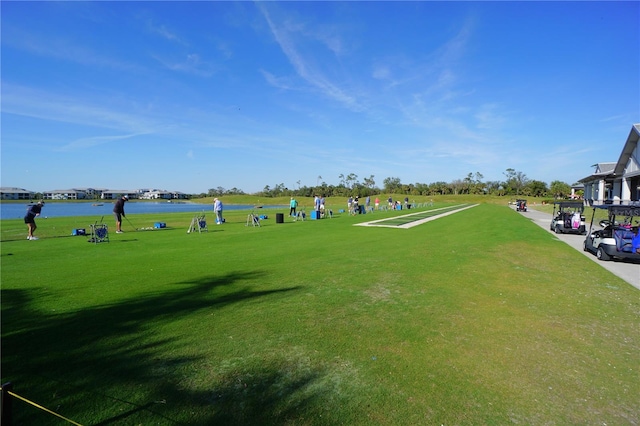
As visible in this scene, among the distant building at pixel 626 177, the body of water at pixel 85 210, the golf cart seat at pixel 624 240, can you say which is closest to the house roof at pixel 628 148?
the distant building at pixel 626 177

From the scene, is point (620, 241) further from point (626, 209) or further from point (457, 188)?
point (457, 188)

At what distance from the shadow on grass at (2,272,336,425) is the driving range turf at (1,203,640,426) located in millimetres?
22

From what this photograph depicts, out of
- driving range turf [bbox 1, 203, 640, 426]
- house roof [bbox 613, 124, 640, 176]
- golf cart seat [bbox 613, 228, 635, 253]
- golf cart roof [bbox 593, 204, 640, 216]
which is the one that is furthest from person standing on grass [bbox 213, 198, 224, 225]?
house roof [bbox 613, 124, 640, 176]

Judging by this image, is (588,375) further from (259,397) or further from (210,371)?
(210,371)

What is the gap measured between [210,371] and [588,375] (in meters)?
4.52

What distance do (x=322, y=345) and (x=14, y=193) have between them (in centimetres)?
18929

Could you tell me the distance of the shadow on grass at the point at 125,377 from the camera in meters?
3.28

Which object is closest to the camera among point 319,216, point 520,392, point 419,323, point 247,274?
point 520,392

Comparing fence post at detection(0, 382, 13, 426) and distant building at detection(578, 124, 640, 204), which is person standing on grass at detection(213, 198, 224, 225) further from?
distant building at detection(578, 124, 640, 204)

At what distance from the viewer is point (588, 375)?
4.04m

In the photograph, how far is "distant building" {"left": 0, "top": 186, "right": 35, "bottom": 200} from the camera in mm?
136988

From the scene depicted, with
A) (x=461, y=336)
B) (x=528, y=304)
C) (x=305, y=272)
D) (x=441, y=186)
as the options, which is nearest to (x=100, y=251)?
(x=305, y=272)

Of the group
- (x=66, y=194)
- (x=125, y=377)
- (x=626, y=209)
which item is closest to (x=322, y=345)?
(x=125, y=377)

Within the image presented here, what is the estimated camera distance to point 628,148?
128 ft
